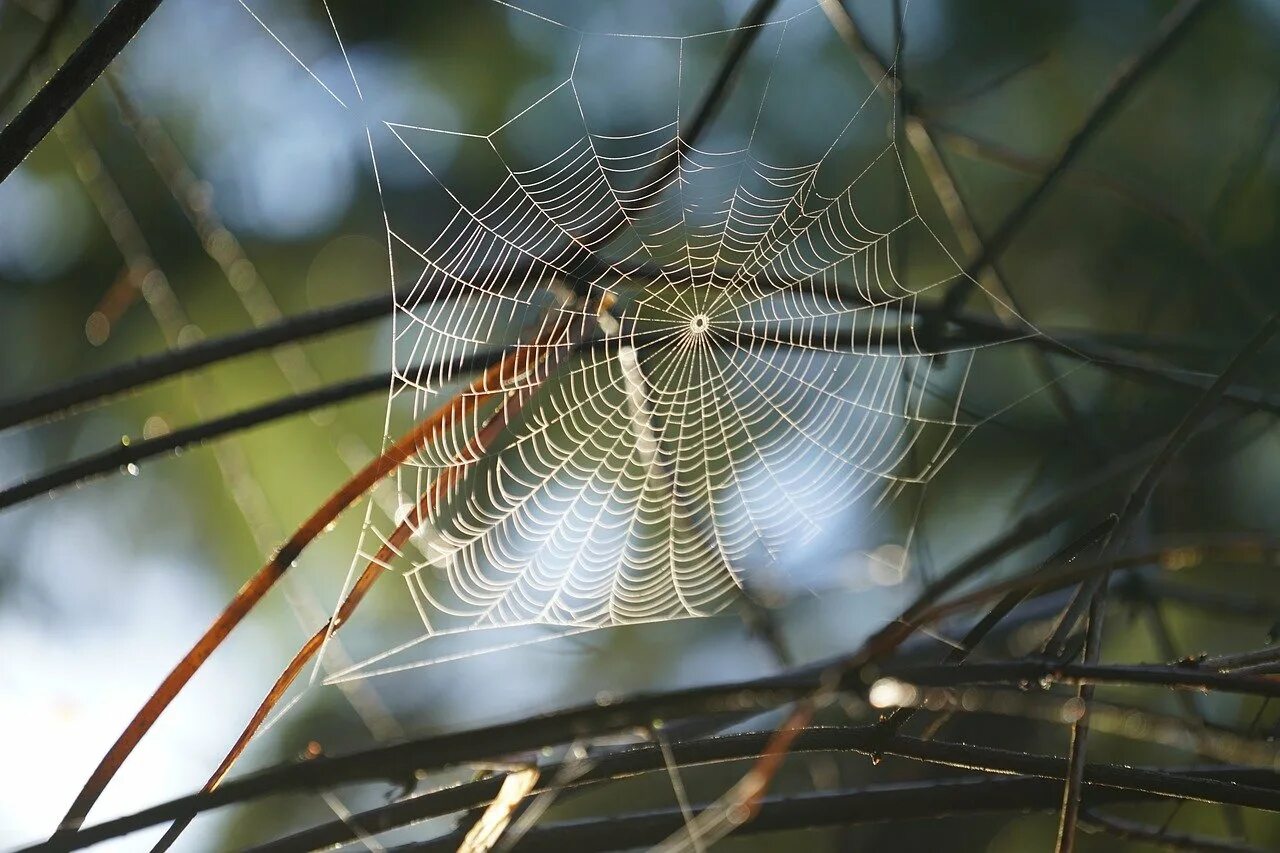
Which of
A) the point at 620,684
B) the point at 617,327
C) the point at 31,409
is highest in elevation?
the point at 620,684

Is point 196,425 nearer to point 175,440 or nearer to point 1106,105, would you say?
point 175,440

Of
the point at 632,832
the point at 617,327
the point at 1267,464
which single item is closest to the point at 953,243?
the point at 1267,464

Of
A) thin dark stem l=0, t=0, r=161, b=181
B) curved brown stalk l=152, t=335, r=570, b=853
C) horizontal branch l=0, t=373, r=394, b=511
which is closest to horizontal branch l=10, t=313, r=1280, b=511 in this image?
horizontal branch l=0, t=373, r=394, b=511

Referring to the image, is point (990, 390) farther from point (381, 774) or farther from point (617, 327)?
point (381, 774)

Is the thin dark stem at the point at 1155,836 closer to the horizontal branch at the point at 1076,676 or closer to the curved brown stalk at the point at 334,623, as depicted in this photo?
the horizontal branch at the point at 1076,676

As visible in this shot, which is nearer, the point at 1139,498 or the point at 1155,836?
the point at 1139,498

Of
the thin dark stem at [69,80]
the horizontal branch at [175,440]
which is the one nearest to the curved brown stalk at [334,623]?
the horizontal branch at [175,440]

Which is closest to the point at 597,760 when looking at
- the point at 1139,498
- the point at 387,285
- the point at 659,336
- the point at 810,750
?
the point at 810,750
